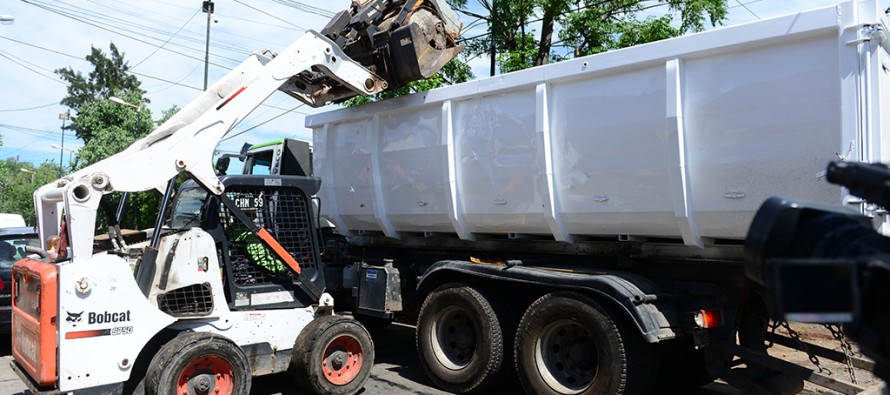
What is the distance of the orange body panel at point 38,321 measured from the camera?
14.8ft

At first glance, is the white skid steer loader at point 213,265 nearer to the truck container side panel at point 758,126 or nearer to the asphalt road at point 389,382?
the asphalt road at point 389,382

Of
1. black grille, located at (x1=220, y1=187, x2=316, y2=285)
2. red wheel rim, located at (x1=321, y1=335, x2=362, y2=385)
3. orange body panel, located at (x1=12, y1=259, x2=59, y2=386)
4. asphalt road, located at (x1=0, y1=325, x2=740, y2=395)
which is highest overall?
black grille, located at (x1=220, y1=187, x2=316, y2=285)

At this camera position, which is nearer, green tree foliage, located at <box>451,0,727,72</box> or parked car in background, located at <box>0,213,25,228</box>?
green tree foliage, located at <box>451,0,727,72</box>

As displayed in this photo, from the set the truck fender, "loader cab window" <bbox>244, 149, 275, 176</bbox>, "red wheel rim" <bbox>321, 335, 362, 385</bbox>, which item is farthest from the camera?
"loader cab window" <bbox>244, 149, 275, 176</bbox>

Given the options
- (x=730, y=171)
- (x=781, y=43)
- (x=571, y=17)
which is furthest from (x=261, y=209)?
(x=571, y=17)

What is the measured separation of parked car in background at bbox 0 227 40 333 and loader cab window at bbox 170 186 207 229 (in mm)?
3753

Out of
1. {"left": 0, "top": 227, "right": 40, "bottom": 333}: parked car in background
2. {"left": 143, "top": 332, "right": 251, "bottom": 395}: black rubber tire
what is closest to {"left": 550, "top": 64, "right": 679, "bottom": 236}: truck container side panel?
{"left": 143, "top": 332, "right": 251, "bottom": 395}: black rubber tire

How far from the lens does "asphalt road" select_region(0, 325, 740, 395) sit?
639 centimetres

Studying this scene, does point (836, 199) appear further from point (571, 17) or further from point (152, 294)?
point (571, 17)

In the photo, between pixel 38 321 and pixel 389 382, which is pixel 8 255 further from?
pixel 389 382

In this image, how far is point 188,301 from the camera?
5.38 m

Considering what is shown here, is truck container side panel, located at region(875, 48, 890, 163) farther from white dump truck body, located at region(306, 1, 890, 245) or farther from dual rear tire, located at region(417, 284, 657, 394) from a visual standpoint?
dual rear tire, located at region(417, 284, 657, 394)

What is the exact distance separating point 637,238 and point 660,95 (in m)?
1.20

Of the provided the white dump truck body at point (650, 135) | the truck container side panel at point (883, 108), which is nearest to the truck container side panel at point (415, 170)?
the white dump truck body at point (650, 135)
